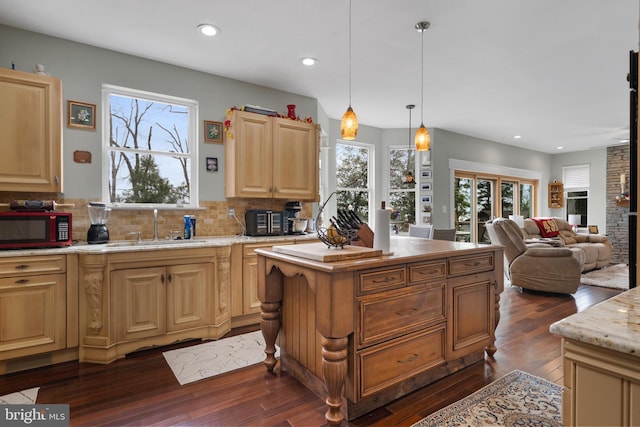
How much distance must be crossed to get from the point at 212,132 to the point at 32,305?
7.61ft

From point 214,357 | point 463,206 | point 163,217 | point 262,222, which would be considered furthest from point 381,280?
point 463,206

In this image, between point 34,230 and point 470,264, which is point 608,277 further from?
point 34,230

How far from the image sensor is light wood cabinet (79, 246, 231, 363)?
2.71 m

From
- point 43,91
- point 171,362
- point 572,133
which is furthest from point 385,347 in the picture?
point 572,133

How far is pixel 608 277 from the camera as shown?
19.1ft

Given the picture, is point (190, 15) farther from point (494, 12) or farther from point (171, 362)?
point (171, 362)

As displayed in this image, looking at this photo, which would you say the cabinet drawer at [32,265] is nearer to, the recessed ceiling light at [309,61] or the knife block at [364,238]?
the knife block at [364,238]

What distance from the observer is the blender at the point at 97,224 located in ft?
10.1

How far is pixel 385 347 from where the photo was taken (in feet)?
6.55

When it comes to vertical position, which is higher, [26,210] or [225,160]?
[225,160]

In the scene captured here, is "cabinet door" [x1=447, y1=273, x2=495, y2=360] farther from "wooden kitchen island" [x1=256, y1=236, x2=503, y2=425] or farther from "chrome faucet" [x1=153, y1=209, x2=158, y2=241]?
"chrome faucet" [x1=153, y1=209, x2=158, y2=241]

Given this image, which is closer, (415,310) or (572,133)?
(415,310)

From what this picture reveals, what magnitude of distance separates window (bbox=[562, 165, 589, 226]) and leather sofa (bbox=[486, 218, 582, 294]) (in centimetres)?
499

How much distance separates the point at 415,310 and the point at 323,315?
0.67m
